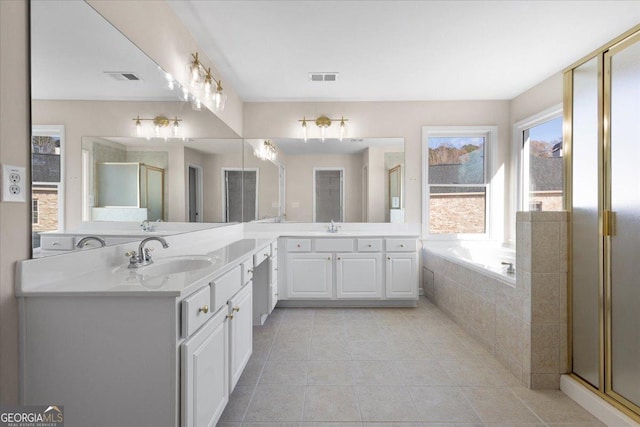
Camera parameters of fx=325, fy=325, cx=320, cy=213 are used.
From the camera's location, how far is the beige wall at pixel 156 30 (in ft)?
5.37

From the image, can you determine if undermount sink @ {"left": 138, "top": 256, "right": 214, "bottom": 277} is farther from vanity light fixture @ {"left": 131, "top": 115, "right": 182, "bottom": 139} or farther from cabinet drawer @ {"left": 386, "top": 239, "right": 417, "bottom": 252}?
cabinet drawer @ {"left": 386, "top": 239, "right": 417, "bottom": 252}

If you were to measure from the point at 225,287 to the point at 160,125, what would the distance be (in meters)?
1.16

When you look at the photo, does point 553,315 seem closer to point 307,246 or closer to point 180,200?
point 307,246

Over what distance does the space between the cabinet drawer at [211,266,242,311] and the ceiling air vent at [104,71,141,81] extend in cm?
115

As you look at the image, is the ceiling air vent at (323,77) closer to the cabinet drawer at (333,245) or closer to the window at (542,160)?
the cabinet drawer at (333,245)

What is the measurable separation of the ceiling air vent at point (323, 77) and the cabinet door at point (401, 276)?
193 cm

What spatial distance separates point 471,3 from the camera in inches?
83.3

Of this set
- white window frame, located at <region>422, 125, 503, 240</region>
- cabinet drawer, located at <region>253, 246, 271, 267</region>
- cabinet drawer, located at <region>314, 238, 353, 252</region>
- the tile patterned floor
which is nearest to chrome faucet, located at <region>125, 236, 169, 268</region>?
cabinet drawer, located at <region>253, 246, 271, 267</region>

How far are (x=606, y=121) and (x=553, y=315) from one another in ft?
3.70

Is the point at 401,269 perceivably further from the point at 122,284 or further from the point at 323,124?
the point at 122,284

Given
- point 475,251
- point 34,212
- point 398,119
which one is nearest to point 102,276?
point 34,212

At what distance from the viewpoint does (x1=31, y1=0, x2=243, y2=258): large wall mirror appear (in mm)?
1240

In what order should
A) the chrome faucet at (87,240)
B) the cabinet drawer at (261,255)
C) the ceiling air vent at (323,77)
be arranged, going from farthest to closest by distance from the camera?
the ceiling air vent at (323,77)
the cabinet drawer at (261,255)
the chrome faucet at (87,240)

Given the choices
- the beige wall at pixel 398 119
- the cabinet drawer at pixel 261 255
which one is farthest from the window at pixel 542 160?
the cabinet drawer at pixel 261 255
